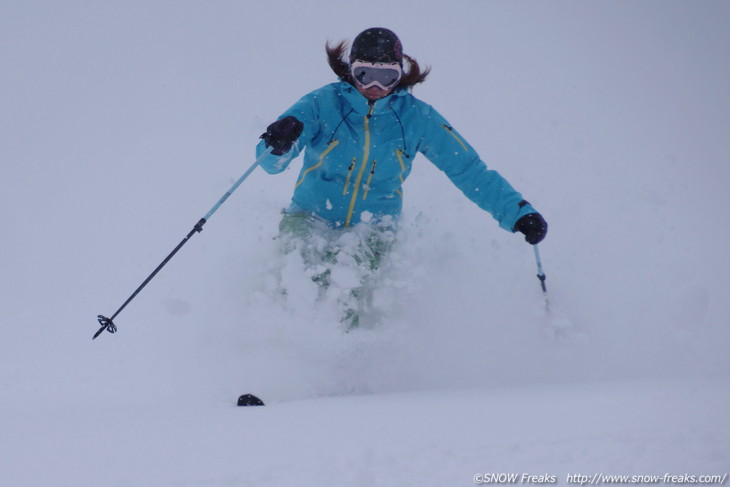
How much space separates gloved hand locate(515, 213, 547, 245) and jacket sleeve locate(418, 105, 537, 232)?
8 cm

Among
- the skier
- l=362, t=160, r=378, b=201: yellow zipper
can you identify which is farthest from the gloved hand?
l=362, t=160, r=378, b=201: yellow zipper

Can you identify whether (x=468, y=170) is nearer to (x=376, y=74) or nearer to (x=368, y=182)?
(x=368, y=182)

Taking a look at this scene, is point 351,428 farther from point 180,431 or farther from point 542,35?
point 542,35

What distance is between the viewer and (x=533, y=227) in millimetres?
2926

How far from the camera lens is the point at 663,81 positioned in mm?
8109

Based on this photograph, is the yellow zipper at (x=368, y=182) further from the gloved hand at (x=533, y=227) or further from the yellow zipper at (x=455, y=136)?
the gloved hand at (x=533, y=227)

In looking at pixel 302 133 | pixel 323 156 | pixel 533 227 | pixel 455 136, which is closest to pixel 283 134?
pixel 302 133

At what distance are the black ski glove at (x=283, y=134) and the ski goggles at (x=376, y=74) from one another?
0.42 m

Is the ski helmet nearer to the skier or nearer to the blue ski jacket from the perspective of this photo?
the skier

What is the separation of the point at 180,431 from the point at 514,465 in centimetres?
128

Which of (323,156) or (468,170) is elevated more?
(468,170)

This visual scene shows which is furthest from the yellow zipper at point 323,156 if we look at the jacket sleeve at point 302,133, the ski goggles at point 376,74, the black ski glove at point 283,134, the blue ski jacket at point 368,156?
the ski goggles at point 376,74

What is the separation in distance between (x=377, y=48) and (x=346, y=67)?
1.07 feet

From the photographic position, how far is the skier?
278cm
